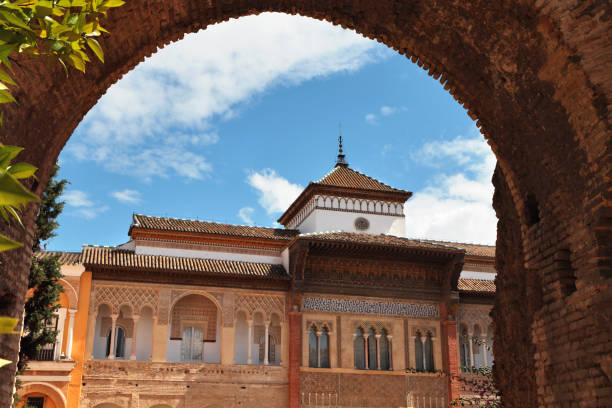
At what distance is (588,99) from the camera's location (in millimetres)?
5441

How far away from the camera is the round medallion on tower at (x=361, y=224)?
923 inches

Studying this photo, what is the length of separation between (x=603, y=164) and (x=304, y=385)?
15070mm

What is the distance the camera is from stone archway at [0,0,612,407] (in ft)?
17.7

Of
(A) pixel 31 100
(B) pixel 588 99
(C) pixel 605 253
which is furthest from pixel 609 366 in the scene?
(A) pixel 31 100

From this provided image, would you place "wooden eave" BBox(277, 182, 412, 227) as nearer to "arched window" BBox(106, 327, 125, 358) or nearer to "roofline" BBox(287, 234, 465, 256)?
"roofline" BBox(287, 234, 465, 256)

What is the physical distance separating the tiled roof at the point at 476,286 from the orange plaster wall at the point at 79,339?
11735mm

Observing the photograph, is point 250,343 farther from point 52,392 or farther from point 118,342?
point 52,392

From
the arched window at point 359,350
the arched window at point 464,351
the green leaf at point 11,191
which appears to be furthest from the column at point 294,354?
the green leaf at point 11,191

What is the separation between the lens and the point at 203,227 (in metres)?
21.4

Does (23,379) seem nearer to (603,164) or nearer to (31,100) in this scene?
(31,100)

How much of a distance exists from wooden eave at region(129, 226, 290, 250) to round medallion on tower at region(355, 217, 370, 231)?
128 inches

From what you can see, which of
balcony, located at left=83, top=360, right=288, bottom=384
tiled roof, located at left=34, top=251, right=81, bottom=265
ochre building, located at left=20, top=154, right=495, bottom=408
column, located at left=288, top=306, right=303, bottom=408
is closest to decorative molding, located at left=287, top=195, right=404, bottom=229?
ochre building, located at left=20, top=154, right=495, bottom=408

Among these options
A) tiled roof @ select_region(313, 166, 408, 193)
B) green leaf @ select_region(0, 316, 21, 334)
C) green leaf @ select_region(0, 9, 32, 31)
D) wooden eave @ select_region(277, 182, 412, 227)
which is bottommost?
green leaf @ select_region(0, 316, 21, 334)

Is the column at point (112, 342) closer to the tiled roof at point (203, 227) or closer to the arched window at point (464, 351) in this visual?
the tiled roof at point (203, 227)
